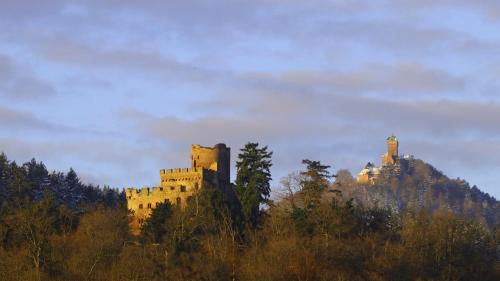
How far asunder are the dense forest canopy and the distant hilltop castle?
208 centimetres

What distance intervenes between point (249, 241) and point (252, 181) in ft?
19.1

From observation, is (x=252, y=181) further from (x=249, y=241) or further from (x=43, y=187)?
(x=43, y=187)

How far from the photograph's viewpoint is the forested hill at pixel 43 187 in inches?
3440

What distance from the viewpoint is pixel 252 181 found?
76.1 metres

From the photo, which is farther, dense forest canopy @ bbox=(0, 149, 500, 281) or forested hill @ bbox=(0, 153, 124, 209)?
forested hill @ bbox=(0, 153, 124, 209)

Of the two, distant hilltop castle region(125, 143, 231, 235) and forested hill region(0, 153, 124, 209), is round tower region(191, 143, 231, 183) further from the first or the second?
forested hill region(0, 153, 124, 209)

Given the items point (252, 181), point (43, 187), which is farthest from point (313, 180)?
point (43, 187)

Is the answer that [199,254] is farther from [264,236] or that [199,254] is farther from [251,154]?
[251,154]

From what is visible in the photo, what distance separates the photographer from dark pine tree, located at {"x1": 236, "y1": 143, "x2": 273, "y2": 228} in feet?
248

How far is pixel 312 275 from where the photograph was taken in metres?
63.2

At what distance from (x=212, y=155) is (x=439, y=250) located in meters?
Answer: 22.2

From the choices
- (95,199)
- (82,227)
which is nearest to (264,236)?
(82,227)

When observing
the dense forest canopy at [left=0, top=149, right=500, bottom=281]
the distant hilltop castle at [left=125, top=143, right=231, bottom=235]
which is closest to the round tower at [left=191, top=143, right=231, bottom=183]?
the distant hilltop castle at [left=125, top=143, right=231, bottom=235]

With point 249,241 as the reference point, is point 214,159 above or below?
above
